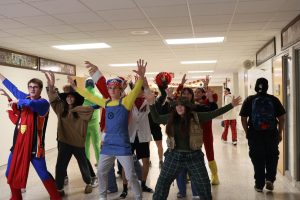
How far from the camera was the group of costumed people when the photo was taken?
3.02 m

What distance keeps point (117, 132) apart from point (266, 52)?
4614mm

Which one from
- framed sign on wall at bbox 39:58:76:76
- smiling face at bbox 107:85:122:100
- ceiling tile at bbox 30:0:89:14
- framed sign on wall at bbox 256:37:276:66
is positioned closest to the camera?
smiling face at bbox 107:85:122:100

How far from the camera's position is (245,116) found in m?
4.12

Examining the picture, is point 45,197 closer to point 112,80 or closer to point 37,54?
point 112,80

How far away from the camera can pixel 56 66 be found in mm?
8883

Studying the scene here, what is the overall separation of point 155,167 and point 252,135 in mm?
2082

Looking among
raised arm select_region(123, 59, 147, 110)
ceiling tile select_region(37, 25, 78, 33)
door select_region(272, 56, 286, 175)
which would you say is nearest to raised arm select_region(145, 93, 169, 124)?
raised arm select_region(123, 59, 147, 110)

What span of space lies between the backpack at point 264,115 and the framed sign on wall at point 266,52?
7.58ft

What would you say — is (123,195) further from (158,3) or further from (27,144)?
(158,3)

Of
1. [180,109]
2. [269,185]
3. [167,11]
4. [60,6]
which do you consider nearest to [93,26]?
[60,6]

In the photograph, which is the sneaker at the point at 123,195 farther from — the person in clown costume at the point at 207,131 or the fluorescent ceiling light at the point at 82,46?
the fluorescent ceiling light at the point at 82,46

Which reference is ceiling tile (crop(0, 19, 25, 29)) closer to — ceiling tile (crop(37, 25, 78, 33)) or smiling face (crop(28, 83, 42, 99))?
ceiling tile (crop(37, 25, 78, 33))

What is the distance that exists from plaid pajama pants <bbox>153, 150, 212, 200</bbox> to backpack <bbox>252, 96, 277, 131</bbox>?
4.19ft

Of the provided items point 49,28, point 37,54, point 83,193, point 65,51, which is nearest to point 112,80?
point 83,193
